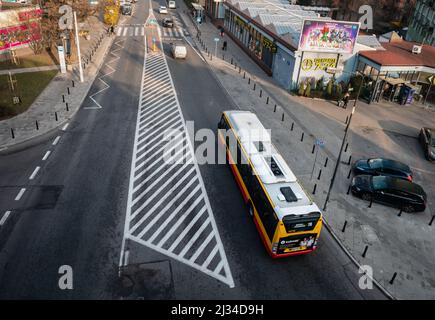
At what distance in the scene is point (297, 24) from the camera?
41500mm

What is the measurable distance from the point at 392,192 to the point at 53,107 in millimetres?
27312

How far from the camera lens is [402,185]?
66.9 feet

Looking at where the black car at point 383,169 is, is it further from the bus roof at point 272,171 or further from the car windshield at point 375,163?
the bus roof at point 272,171

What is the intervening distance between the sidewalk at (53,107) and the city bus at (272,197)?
50.7ft

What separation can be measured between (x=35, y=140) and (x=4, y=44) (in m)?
21.4

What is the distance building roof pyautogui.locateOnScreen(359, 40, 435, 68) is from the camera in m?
34.7

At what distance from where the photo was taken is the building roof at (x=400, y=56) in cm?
3466

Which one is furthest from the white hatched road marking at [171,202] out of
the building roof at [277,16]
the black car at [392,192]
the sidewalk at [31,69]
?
the building roof at [277,16]

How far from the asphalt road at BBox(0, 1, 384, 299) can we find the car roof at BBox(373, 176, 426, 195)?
227 inches

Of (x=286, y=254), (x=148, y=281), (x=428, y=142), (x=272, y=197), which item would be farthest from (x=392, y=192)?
(x=148, y=281)

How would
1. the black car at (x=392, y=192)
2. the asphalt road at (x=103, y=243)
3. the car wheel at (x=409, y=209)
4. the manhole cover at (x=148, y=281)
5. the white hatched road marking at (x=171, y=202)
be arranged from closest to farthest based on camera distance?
the manhole cover at (x=148, y=281) → the asphalt road at (x=103, y=243) → the white hatched road marking at (x=171, y=202) → the black car at (x=392, y=192) → the car wheel at (x=409, y=209)

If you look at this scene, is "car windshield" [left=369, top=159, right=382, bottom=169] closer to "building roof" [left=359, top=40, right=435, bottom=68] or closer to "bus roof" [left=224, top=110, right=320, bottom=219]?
"bus roof" [left=224, top=110, right=320, bottom=219]
